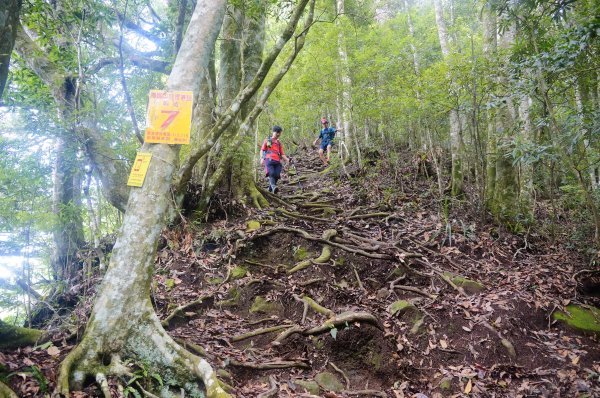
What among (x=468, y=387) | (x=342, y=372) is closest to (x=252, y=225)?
(x=342, y=372)

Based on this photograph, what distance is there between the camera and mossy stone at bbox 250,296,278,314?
18.4 feet

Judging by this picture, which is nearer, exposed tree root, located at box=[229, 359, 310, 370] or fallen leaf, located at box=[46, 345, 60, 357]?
fallen leaf, located at box=[46, 345, 60, 357]

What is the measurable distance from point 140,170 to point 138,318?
139cm

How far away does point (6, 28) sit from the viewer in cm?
288

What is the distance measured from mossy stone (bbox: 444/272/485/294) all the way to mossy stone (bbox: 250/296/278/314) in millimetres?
3194

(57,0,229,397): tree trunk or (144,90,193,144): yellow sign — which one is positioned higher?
(144,90,193,144): yellow sign

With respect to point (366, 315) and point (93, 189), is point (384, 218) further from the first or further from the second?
point (93, 189)

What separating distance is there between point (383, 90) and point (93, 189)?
30.0ft

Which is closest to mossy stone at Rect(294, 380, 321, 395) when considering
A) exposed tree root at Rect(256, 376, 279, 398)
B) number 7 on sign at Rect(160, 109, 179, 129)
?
exposed tree root at Rect(256, 376, 279, 398)

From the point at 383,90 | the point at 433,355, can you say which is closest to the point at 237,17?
the point at 383,90

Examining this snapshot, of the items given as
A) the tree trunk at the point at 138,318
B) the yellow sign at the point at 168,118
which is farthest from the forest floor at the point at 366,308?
the yellow sign at the point at 168,118

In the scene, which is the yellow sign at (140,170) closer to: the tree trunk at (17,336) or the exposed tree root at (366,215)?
the tree trunk at (17,336)

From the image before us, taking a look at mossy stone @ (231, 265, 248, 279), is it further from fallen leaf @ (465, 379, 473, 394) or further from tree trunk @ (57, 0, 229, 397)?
fallen leaf @ (465, 379, 473, 394)

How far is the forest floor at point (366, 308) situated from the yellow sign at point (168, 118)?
2.21 metres
